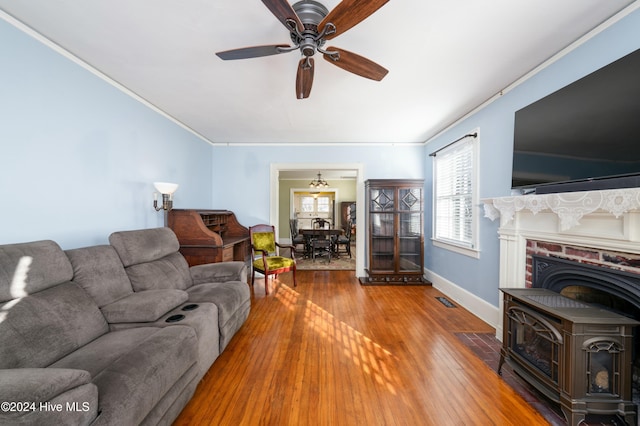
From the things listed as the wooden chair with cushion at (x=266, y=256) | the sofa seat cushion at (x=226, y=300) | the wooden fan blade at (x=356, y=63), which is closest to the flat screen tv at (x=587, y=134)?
the wooden fan blade at (x=356, y=63)

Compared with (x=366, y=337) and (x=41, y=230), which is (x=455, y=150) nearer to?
(x=366, y=337)

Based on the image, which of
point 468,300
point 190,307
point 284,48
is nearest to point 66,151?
point 190,307

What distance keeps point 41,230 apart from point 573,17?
4072mm

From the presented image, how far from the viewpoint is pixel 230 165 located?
438 cm

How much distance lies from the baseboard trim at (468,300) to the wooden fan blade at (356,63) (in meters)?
2.67

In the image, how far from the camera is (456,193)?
132 inches

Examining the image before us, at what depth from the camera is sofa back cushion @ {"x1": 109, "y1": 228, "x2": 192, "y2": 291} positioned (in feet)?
6.52

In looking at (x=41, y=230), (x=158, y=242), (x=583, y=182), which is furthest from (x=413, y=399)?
(x=41, y=230)

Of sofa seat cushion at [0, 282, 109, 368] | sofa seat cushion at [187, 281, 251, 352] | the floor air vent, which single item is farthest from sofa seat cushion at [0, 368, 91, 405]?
the floor air vent

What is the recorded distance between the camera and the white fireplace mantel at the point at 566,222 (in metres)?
1.34

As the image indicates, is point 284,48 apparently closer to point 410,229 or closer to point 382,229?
point 382,229

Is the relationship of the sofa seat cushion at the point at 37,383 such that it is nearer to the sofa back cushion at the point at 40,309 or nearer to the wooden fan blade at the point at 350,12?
the sofa back cushion at the point at 40,309

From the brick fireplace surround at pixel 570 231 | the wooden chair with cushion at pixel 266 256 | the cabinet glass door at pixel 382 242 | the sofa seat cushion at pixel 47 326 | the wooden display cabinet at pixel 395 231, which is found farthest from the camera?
the cabinet glass door at pixel 382 242

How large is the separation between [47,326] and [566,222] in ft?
10.7
